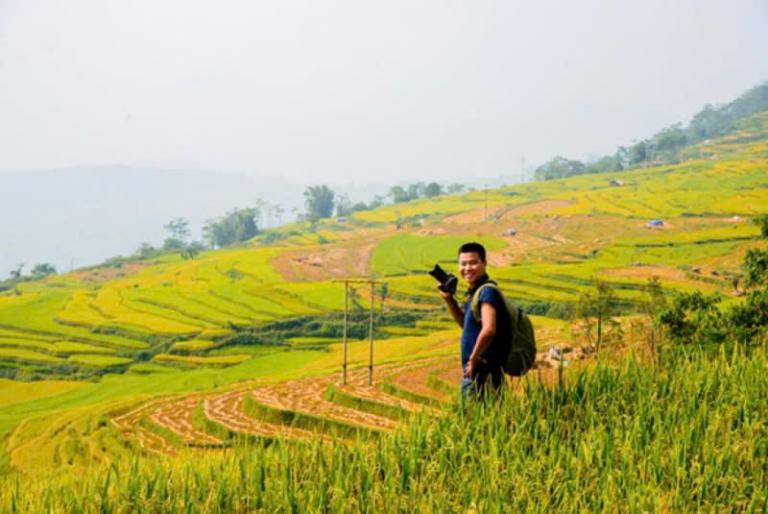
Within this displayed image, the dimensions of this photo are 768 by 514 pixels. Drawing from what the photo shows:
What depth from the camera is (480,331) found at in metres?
5.18

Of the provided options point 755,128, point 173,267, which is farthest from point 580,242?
point 755,128

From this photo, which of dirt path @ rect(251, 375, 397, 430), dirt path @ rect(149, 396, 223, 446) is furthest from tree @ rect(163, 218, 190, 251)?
dirt path @ rect(251, 375, 397, 430)

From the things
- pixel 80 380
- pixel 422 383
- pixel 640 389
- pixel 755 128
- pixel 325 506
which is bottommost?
pixel 80 380

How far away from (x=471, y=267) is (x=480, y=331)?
1.49 ft

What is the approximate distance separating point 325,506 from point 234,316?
54888 millimetres

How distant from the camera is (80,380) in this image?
46312mm

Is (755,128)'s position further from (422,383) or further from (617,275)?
(422,383)

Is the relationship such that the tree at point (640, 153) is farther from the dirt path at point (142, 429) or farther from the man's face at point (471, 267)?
the man's face at point (471, 267)

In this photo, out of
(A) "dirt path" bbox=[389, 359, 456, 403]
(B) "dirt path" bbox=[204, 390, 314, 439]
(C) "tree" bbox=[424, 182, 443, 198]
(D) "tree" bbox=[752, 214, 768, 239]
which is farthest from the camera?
(C) "tree" bbox=[424, 182, 443, 198]

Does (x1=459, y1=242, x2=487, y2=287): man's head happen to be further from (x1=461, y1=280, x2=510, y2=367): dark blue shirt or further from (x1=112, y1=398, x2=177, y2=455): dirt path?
(x1=112, y1=398, x2=177, y2=455): dirt path

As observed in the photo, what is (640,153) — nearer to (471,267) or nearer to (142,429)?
(142,429)

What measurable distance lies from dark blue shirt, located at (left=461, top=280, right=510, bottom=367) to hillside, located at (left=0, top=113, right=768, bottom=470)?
4.61 ft

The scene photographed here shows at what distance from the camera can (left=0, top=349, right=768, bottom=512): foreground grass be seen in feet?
13.8

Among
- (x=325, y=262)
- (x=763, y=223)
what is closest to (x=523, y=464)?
(x=763, y=223)
